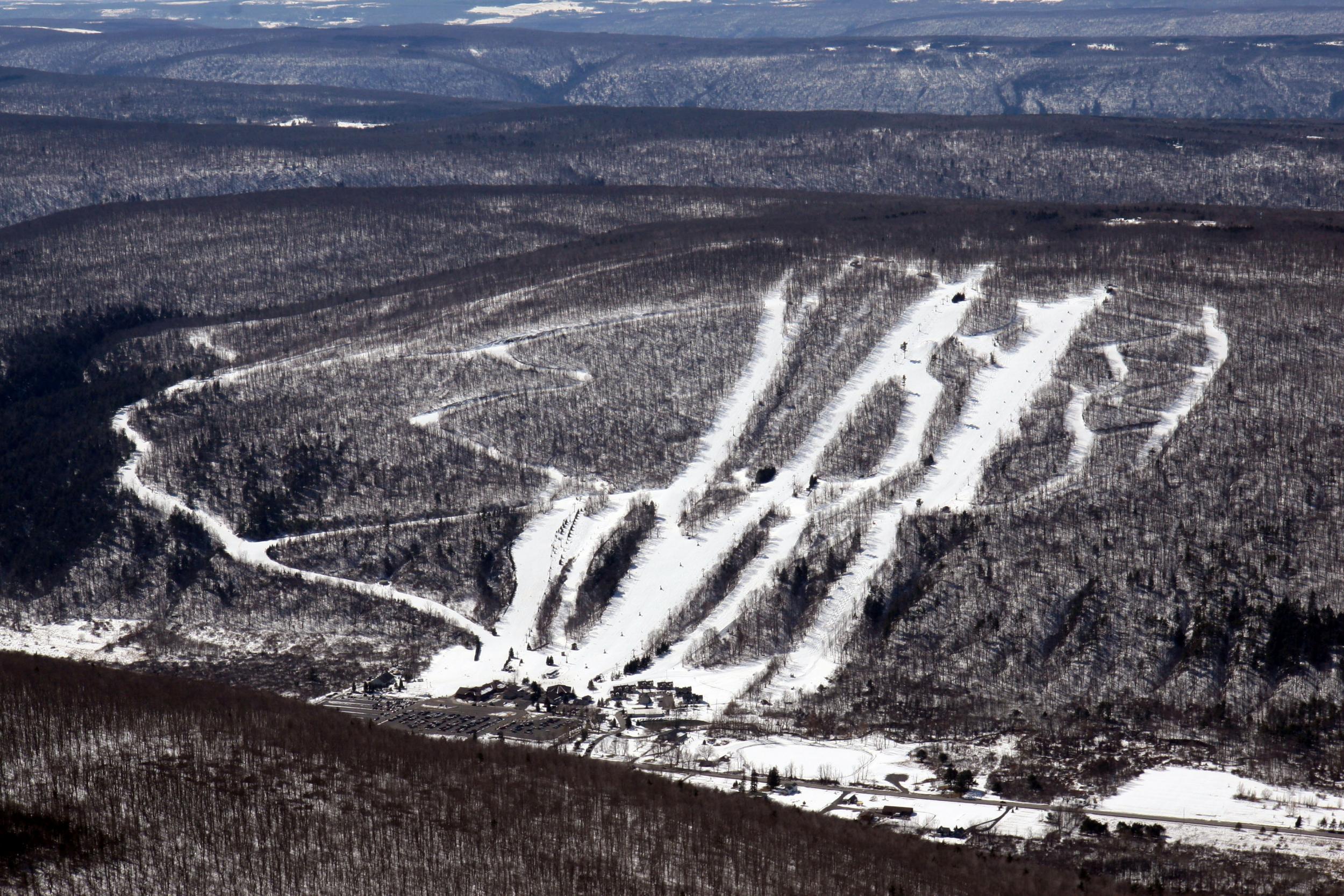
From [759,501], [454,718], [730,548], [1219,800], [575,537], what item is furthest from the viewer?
[759,501]

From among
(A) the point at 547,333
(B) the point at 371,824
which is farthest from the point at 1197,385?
(B) the point at 371,824

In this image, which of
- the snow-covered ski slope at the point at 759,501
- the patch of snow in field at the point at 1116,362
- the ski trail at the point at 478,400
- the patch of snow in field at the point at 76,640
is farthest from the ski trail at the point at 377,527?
the patch of snow in field at the point at 1116,362

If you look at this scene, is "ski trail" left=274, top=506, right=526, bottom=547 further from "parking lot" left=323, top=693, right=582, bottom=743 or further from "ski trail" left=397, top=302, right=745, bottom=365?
"ski trail" left=397, top=302, right=745, bottom=365

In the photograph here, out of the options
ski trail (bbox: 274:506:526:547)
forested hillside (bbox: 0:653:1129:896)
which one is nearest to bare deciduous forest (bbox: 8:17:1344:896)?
forested hillside (bbox: 0:653:1129:896)

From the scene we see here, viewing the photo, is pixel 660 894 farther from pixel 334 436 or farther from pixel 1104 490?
pixel 334 436

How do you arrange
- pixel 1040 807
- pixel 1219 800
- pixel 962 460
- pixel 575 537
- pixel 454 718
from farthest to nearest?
→ pixel 962 460 < pixel 575 537 < pixel 454 718 < pixel 1219 800 < pixel 1040 807

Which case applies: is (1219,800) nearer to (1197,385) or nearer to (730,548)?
(730,548)

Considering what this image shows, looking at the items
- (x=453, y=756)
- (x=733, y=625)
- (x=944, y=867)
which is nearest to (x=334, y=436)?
(x=733, y=625)
